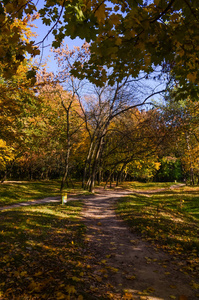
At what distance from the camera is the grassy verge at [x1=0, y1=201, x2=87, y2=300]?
10.6ft

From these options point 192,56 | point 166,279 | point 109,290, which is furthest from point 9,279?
point 192,56

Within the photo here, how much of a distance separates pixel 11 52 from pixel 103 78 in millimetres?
1989

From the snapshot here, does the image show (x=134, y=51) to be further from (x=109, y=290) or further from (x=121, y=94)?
(x=121, y=94)

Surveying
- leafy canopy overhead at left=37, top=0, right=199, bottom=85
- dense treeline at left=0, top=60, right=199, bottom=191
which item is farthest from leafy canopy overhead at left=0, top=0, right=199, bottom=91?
dense treeline at left=0, top=60, right=199, bottom=191

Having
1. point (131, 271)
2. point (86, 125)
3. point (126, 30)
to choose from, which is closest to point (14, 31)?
point (126, 30)

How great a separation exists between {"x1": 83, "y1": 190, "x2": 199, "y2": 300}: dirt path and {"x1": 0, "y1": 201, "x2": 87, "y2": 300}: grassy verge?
0.37m

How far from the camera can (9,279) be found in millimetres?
3504

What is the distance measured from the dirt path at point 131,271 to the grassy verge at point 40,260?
0.37m

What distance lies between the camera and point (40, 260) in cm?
440

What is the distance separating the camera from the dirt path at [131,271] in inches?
139

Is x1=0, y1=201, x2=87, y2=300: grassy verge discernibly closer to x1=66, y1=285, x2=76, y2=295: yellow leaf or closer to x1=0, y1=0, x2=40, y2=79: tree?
x1=66, y1=285, x2=76, y2=295: yellow leaf

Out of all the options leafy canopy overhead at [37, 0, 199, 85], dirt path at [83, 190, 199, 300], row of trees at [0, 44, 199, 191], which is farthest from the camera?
row of trees at [0, 44, 199, 191]

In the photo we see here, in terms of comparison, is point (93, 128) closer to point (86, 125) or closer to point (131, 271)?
point (86, 125)

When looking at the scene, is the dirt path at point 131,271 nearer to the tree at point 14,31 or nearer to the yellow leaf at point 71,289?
the yellow leaf at point 71,289
